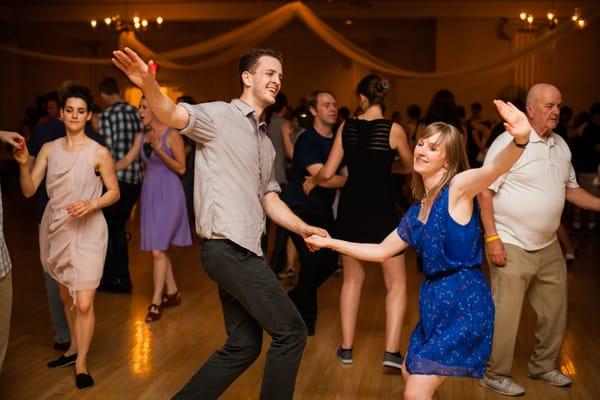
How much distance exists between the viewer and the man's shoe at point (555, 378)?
4.08 metres

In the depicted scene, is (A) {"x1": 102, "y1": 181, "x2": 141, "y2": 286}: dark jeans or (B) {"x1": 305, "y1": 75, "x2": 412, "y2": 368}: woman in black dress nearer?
(B) {"x1": 305, "y1": 75, "x2": 412, "y2": 368}: woman in black dress

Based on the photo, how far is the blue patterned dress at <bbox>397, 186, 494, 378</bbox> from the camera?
2.82 metres

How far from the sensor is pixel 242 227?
3.06m

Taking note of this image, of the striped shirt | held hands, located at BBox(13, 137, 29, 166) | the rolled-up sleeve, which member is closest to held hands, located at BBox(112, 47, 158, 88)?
the rolled-up sleeve

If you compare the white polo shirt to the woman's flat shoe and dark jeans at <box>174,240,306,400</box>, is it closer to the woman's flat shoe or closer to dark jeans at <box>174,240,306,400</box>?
dark jeans at <box>174,240,306,400</box>

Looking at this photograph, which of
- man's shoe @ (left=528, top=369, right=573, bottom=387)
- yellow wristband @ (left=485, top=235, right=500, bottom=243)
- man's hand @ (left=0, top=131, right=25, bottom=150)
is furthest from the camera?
man's shoe @ (left=528, top=369, right=573, bottom=387)

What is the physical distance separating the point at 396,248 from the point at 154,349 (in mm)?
2132

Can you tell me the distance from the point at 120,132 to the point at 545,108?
3312mm

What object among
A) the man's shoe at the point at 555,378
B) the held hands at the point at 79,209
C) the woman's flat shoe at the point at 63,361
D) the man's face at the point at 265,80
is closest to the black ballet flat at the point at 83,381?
the woman's flat shoe at the point at 63,361

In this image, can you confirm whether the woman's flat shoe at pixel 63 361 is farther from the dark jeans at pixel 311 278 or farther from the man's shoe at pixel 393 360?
the man's shoe at pixel 393 360

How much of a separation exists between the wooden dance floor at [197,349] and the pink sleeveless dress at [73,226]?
0.54 metres

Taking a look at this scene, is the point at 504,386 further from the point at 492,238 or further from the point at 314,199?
the point at 314,199

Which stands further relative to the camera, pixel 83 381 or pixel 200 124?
pixel 83 381

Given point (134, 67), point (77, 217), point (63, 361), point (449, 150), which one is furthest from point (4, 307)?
point (449, 150)
